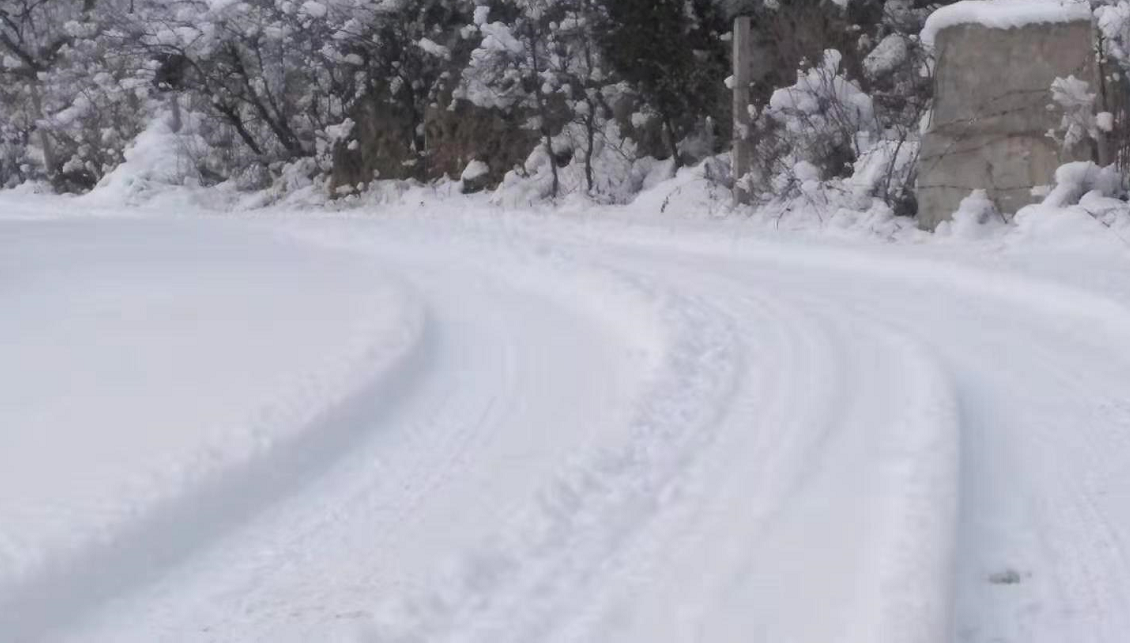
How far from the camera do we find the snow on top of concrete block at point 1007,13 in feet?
36.2

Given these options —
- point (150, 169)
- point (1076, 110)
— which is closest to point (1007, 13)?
point (1076, 110)

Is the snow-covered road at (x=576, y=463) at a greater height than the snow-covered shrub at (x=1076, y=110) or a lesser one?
lesser

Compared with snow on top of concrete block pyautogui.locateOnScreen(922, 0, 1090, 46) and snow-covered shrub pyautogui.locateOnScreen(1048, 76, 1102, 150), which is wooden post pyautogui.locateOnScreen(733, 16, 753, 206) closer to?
snow on top of concrete block pyautogui.locateOnScreen(922, 0, 1090, 46)

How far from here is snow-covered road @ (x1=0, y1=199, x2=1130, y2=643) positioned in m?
3.61

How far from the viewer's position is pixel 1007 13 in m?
11.4

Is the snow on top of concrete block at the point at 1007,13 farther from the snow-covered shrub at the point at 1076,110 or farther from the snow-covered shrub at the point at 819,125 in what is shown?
the snow-covered shrub at the point at 819,125

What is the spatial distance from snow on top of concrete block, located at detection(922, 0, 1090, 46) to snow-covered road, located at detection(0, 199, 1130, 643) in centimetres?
320

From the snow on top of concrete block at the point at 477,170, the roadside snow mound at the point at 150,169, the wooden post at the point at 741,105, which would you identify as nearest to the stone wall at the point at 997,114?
the wooden post at the point at 741,105

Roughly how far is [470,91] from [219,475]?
50.2ft

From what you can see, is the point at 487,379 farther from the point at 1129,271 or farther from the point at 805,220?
the point at 805,220

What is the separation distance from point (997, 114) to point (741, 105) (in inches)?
147

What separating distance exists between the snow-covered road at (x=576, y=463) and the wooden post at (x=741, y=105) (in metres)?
5.78

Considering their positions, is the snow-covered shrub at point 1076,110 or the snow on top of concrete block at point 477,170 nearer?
the snow-covered shrub at point 1076,110

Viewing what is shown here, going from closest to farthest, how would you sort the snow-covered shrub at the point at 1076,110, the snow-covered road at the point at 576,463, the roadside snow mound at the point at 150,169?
the snow-covered road at the point at 576,463 < the snow-covered shrub at the point at 1076,110 < the roadside snow mound at the point at 150,169
